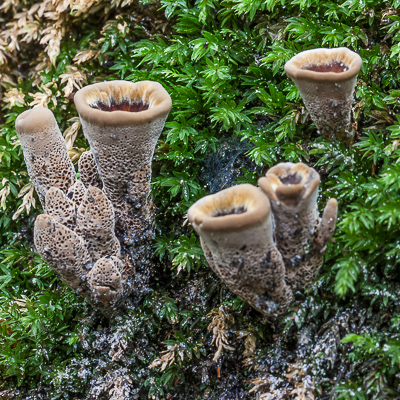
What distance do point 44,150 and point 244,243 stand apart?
1200mm

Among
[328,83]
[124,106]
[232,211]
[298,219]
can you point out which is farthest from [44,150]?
[328,83]

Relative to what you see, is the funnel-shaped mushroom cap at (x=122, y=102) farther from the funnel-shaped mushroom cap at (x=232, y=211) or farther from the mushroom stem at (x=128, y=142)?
the funnel-shaped mushroom cap at (x=232, y=211)

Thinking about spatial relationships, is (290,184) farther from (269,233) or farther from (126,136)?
(126,136)

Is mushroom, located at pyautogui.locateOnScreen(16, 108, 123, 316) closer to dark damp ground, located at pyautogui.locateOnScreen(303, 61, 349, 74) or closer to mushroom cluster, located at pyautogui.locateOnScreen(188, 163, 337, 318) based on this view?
mushroom cluster, located at pyautogui.locateOnScreen(188, 163, 337, 318)

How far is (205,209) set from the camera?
69.7 inches

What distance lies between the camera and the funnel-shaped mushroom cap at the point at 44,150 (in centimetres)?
219

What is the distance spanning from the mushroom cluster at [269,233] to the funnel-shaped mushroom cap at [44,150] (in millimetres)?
932

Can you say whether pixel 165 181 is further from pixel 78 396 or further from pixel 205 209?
pixel 78 396

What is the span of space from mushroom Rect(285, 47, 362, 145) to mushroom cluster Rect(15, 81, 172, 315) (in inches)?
25.2

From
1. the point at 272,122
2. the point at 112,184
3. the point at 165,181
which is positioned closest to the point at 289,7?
the point at 272,122

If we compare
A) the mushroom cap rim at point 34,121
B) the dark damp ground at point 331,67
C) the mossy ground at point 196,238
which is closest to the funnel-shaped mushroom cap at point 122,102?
the mushroom cap rim at point 34,121

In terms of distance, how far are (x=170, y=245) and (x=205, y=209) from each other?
0.86 metres

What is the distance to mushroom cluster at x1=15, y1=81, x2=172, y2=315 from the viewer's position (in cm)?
203

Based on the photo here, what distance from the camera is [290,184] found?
186 centimetres
